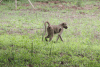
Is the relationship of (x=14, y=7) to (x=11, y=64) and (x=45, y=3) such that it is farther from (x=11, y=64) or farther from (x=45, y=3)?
(x=11, y=64)

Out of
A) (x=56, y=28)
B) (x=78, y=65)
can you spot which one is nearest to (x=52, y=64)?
(x=78, y=65)

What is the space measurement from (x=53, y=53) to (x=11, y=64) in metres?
1.75

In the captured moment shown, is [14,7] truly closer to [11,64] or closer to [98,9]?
[98,9]

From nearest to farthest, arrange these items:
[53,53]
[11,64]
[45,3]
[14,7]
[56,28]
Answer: [11,64] → [53,53] → [56,28] → [14,7] → [45,3]

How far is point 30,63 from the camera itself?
467cm

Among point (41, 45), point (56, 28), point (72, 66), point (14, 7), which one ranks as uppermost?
point (14, 7)

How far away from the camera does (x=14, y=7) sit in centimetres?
1742

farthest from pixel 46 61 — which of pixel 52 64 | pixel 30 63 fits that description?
pixel 30 63

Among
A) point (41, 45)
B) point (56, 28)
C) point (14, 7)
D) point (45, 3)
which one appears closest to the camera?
point (41, 45)

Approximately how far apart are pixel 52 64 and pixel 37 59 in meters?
0.57

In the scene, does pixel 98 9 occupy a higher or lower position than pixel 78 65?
higher

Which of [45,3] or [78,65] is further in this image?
[45,3]

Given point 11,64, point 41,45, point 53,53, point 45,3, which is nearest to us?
point 11,64

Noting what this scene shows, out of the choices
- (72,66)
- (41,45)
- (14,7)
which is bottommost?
(72,66)
